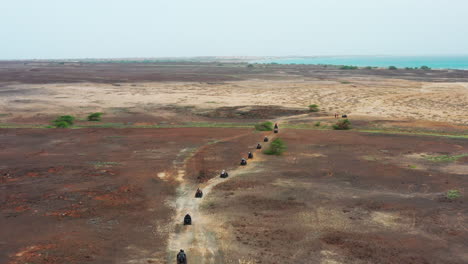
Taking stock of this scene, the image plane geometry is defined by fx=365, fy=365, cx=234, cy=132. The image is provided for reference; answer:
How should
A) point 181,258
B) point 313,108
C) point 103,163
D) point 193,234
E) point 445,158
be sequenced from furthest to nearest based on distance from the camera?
point 313,108
point 445,158
point 103,163
point 193,234
point 181,258

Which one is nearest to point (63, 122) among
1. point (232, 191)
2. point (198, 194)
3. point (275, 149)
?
point (275, 149)

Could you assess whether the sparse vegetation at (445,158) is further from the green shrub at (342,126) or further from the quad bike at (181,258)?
the quad bike at (181,258)

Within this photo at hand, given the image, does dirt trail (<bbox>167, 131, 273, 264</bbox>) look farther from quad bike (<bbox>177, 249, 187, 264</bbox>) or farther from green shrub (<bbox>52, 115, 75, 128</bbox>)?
green shrub (<bbox>52, 115, 75, 128</bbox>)

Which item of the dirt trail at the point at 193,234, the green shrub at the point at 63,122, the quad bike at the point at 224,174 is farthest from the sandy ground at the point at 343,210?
the green shrub at the point at 63,122

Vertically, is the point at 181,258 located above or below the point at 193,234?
above

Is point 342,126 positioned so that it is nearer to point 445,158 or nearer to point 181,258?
point 445,158

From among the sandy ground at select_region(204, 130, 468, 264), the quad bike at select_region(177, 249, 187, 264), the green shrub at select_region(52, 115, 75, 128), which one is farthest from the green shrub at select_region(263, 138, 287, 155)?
the green shrub at select_region(52, 115, 75, 128)

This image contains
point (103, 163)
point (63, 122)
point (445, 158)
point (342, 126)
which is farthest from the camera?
point (63, 122)
